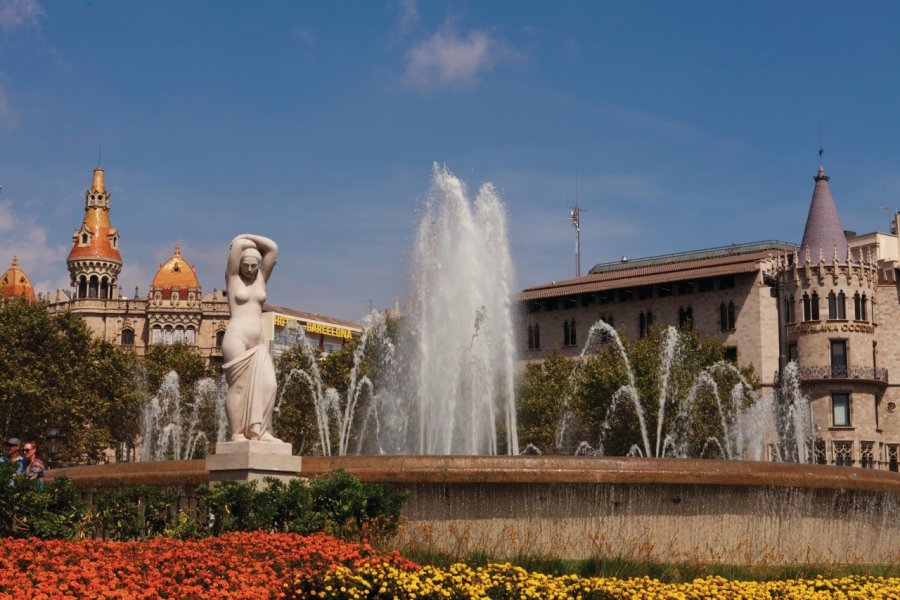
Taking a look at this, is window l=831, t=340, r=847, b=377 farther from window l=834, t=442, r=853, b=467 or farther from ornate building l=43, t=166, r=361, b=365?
ornate building l=43, t=166, r=361, b=365

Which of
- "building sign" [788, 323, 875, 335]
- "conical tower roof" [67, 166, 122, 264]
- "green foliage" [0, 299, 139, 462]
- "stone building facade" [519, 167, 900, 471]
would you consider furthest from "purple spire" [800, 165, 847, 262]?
"conical tower roof" [67, 166, 122, 264]

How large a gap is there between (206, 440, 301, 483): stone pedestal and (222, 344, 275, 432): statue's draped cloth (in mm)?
294

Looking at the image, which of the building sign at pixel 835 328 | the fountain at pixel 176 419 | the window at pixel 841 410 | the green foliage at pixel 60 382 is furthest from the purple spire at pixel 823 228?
the green foliage at pixel 60 382

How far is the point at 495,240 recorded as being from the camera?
3856 cm

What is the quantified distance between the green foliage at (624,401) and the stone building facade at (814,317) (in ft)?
16.4

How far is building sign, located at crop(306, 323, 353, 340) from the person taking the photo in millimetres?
118412

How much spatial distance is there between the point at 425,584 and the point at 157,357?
232 feet

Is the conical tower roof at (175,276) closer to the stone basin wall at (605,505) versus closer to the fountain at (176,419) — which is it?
the fountain at (176,419)

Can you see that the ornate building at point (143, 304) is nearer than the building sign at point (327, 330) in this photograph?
Yes

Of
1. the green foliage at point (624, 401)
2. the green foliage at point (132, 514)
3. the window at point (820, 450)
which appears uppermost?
the green foliage at point (624, 401)

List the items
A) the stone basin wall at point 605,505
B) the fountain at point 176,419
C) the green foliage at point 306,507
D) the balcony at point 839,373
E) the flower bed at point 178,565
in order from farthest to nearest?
the balcony at point 839,373 → the fountain at point 176,419 → the stone basin wall at point 605,505 → the green foliage at point 306,507 → the flower bed at point 178,565

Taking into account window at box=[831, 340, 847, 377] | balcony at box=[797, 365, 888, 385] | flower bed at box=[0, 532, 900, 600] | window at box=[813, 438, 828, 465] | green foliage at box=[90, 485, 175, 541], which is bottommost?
flower bed at box=[0, 532, 900, 600]

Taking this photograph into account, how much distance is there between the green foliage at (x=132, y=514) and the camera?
560 inches

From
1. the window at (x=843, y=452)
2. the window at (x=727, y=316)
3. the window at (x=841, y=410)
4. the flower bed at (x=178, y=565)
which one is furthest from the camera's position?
the window at (x=727, y=316)
